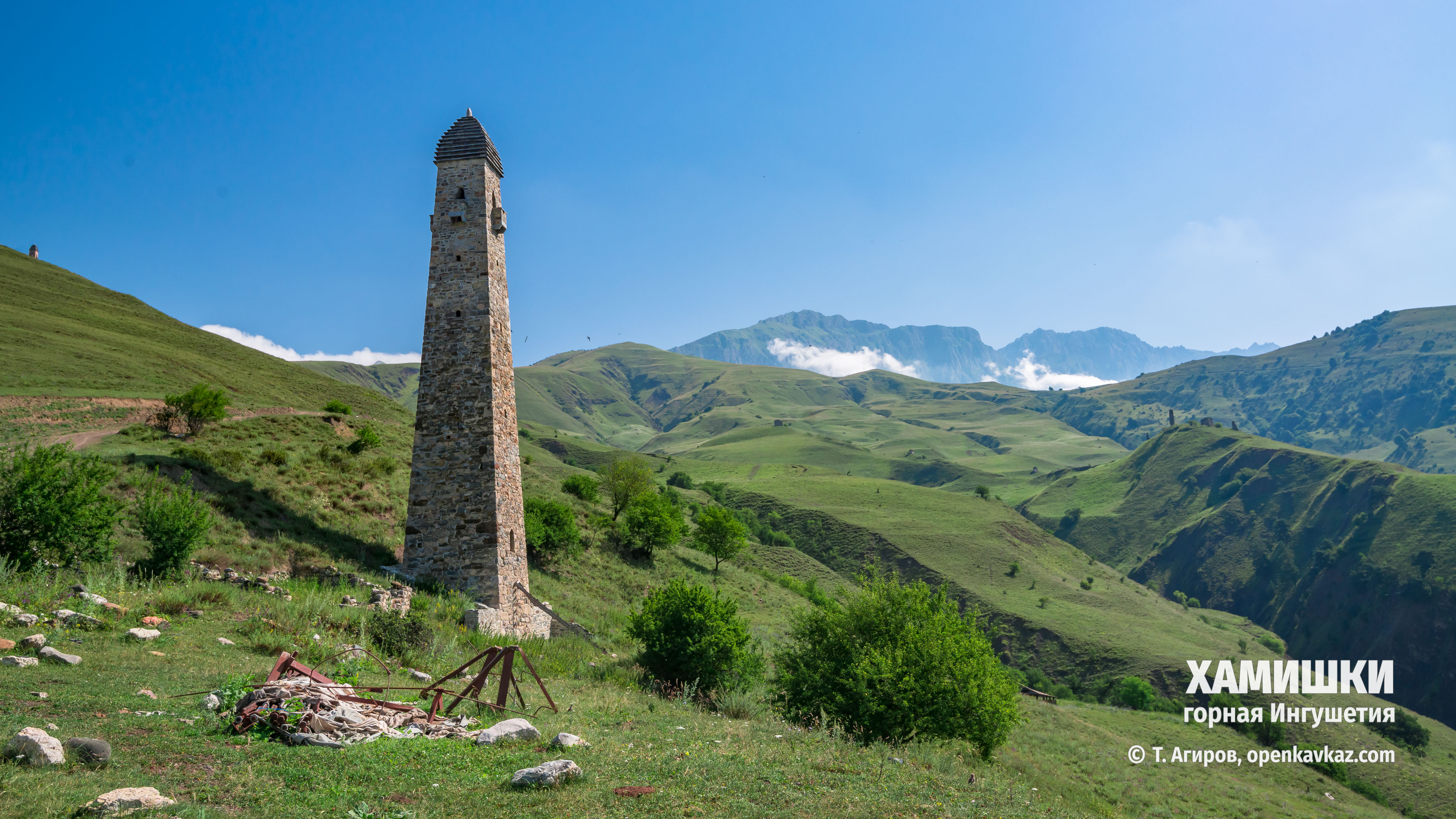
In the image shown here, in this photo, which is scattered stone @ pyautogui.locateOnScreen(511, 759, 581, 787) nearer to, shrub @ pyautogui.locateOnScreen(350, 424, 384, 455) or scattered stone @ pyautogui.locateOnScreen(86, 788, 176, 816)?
scattered stone @ pyautogui.locateOnScreen(86, 788, 176, 816)

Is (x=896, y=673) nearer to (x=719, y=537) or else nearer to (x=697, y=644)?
(x=697, y=644)

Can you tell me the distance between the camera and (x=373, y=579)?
17.9 metres

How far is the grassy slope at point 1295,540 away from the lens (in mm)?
114812

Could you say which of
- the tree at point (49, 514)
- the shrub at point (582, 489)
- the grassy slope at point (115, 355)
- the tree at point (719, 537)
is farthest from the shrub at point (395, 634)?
the tree at point (719, 537)

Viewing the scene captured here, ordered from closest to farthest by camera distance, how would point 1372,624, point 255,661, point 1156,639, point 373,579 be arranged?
point 255,661 → point 373,579 → point 1156,639 → point 1372,624

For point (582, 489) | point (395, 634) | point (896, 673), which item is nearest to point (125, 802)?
point (395, 634)

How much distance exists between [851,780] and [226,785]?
700 centimetres

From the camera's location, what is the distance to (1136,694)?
2505 inches

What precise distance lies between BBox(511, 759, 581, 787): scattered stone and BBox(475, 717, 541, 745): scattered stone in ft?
4.67

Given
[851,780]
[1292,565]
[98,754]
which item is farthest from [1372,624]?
[98,754]

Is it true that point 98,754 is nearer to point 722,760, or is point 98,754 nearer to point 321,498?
point 722,760

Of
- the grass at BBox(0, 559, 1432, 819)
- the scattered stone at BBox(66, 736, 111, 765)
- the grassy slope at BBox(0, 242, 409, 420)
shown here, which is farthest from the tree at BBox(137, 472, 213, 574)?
the grassy slope at BBox(0, 242, 409, 420)

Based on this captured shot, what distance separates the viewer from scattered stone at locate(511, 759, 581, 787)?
23.9 feet

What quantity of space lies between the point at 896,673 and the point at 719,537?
120 ft
